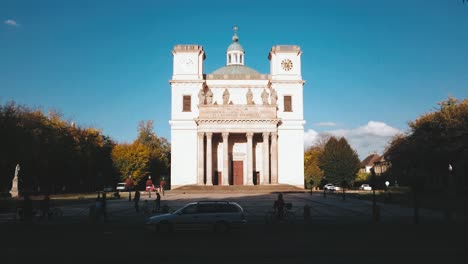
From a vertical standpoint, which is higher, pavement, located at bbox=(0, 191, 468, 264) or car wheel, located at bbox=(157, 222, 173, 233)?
car wheel, located at bbox=(157, 222, 173, 233)

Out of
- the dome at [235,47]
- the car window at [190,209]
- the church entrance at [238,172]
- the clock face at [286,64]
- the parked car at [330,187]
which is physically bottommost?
the parked car at [330,187]

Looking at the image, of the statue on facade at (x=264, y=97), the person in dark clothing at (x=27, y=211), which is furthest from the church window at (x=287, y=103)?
the person in dark clothing at (x=27, y=211)

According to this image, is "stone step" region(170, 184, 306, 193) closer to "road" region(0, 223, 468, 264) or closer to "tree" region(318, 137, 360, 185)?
"tree" region(318, 137, 360, 185)

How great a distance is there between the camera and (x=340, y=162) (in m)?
81.1

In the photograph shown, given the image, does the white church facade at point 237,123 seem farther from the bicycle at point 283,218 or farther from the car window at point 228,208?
the car window at point 228,208

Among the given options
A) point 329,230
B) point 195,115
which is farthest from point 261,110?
point 329,230

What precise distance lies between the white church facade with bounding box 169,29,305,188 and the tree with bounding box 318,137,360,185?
22612mm

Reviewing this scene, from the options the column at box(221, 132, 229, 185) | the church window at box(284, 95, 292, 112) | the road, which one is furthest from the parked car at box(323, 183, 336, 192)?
the road

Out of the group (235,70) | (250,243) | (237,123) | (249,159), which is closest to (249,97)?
(237,123)

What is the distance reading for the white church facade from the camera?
192 ft

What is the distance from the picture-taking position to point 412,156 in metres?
57.4

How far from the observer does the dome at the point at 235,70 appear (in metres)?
66.9

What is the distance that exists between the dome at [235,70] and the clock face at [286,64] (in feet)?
18.3

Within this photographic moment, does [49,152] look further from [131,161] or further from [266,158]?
[266,158]
